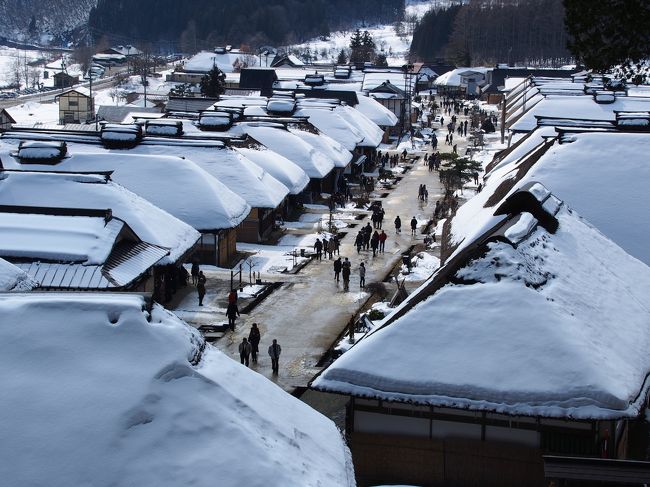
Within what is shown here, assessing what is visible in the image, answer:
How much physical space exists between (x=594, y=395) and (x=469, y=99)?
10089 cm

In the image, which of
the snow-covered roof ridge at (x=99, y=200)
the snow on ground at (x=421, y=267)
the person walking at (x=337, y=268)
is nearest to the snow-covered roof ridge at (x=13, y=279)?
the snow-covered roof ridge at (x=99, y=200)

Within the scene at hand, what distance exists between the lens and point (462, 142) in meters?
73.1

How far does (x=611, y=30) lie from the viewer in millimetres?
17625

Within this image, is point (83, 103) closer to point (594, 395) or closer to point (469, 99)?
point (469, 99)

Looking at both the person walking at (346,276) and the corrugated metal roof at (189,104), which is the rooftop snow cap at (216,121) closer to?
the corrugated metal roof at (189,104)

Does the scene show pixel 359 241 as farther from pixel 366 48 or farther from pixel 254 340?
pixel 366 48

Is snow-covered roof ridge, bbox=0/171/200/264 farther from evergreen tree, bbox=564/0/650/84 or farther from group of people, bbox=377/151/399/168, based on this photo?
group of people, bbox=377/151/399/168

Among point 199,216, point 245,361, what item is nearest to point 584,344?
point 245,361

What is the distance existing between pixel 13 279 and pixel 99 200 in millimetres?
8699

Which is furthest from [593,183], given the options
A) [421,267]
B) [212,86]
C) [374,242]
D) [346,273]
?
[212,86]

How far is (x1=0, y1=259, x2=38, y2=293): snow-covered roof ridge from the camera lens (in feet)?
61.8

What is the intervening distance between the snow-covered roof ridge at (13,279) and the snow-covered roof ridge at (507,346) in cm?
712

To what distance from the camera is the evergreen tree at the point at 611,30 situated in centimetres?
1741

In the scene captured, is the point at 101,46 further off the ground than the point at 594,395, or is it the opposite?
the point at 101,46
